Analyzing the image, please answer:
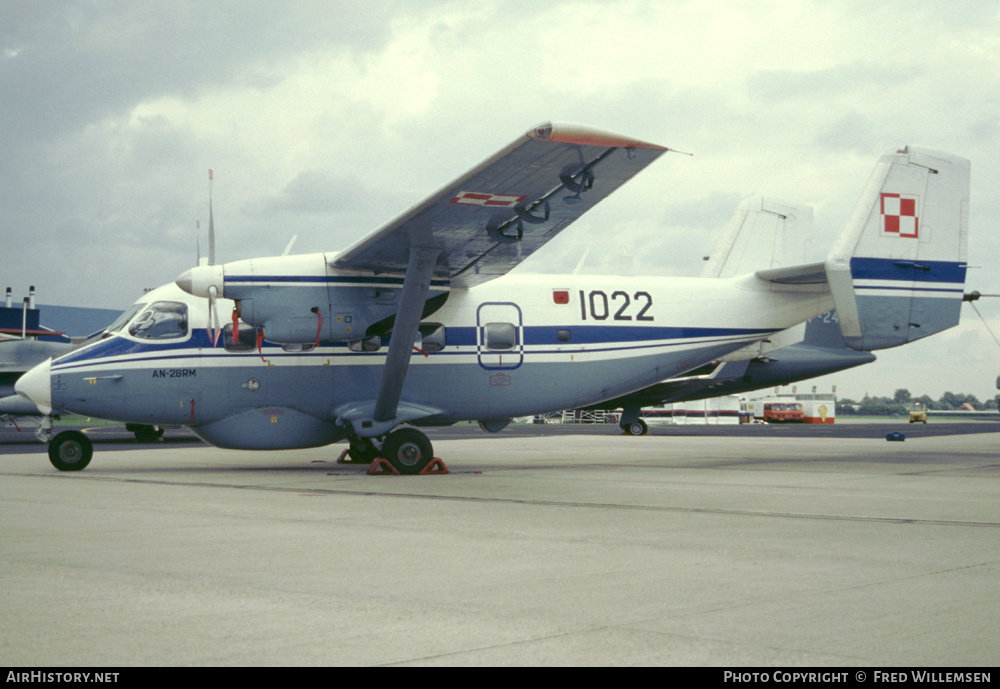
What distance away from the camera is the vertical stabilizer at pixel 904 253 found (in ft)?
55.2

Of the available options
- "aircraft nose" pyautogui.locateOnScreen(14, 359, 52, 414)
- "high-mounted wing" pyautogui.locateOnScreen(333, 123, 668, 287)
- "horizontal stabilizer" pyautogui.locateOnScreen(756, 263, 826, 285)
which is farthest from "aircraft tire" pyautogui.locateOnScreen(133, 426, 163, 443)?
"horizontal stabilizer" pyautogui.locateOnScreen(756, 263, 826, 285)

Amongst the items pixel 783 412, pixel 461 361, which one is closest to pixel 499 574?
pixel 461 361

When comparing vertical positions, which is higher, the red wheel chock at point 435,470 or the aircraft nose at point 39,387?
the aircraft nose at point 39,387

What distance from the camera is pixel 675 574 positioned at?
20.2 ft

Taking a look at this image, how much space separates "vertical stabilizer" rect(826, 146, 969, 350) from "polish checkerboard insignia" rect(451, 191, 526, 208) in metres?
7.06

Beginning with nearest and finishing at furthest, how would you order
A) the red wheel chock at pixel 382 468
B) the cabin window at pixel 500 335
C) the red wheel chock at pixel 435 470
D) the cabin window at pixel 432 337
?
the red wheel chock at pixel 382 468, the red wheel chock at pixel 435 470, the cabin window at pixel 432 337, the cabin window at pixel 500 335

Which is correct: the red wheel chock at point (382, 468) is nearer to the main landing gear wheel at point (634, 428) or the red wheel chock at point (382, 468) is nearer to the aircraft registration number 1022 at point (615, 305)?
the aircraft registration number 1022 at point (615, 305)

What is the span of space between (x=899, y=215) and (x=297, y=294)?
11280mm

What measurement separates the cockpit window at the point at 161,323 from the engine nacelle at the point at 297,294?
1437 mm

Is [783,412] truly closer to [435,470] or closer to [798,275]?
[798,275]

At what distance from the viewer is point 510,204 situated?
1295cm

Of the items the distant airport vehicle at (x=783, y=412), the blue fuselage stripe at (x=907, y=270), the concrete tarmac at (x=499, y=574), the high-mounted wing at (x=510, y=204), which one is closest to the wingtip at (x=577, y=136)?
the high-mounted wing at (x=510, y=204)
